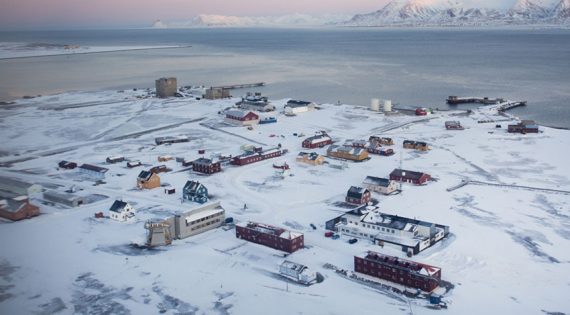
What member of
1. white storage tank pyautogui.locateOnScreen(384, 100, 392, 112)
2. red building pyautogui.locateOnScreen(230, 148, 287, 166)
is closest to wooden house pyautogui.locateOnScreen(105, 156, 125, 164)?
red building pyautogui.locateOnScreen(230, 148, 287, 166)

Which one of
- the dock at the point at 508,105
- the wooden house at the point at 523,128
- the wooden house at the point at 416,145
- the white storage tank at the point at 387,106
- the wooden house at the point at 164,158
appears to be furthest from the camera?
the dock at the point at 508,105

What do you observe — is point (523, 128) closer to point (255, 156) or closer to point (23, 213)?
point (255, 156)

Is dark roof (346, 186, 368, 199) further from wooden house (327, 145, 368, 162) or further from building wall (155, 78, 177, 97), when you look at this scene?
building wall (155, 78, 177, 97)

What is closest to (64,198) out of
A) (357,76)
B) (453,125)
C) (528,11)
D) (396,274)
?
(396,274)

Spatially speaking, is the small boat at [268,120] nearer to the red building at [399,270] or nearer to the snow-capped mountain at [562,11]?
the red building at [399,270]

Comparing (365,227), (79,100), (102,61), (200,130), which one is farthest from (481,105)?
(102,61)

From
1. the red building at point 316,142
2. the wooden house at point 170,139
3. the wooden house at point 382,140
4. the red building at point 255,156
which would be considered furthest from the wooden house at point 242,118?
the wooden house at point 382,140
